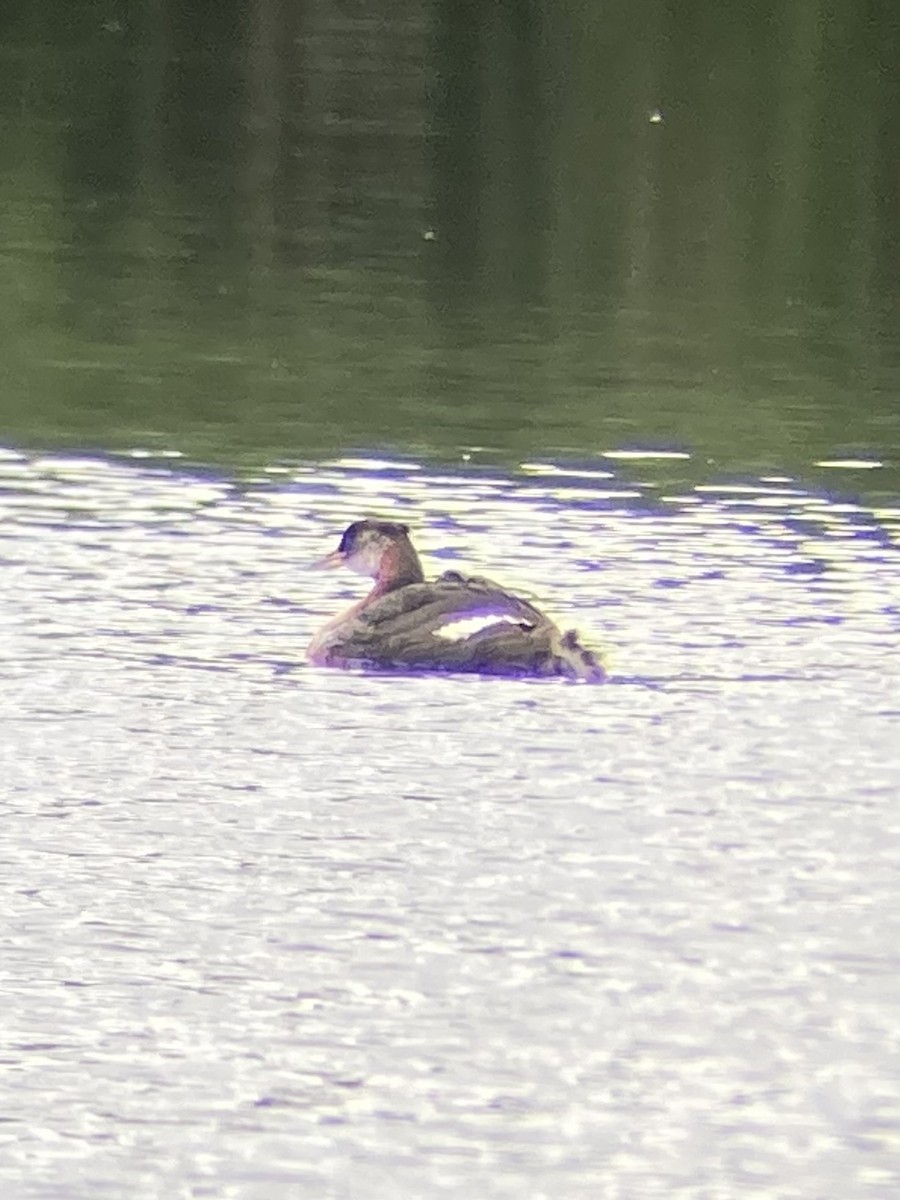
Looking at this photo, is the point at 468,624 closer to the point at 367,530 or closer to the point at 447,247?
the point at 367,530

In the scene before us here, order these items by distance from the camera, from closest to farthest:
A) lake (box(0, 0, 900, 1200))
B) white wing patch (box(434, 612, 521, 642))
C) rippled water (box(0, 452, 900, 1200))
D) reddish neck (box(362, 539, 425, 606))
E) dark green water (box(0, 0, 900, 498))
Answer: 1. rippled water (box(0, 452, 900, 1200))
2. lake (box(0, 0, 900, 1200))
3. white wing patch (box(434, 612, 521, 642))
4. reddish neck (box(362, 539, 425, 606))
5. dark green water (box(0, 0, 900, 498))

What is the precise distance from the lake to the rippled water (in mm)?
14

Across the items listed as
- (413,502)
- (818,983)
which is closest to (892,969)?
(818,983)

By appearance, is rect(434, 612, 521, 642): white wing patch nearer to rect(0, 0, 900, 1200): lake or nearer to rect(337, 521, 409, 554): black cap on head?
rect(0, 0, 900, 1200): lake

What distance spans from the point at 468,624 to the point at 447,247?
448 inches

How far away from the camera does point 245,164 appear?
84.2 ft

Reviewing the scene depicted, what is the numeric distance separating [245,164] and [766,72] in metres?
11.6

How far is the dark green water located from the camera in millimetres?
13977

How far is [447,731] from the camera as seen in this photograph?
347 inches

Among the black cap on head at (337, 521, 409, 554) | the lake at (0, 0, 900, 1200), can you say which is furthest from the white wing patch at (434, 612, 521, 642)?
the black cap on head at (337, 521, 409, 554)

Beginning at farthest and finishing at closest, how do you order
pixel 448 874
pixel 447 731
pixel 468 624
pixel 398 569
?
1. pixel 398 569
2. pixel 468 624
3. pixel 447 731
4. pixel 448 874

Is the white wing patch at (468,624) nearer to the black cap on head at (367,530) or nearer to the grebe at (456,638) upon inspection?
the grebe at (456,638)

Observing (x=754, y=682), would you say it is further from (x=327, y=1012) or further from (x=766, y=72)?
(x=766, y=72)

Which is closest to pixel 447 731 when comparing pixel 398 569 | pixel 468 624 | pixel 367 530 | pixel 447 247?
pixel 468 624
